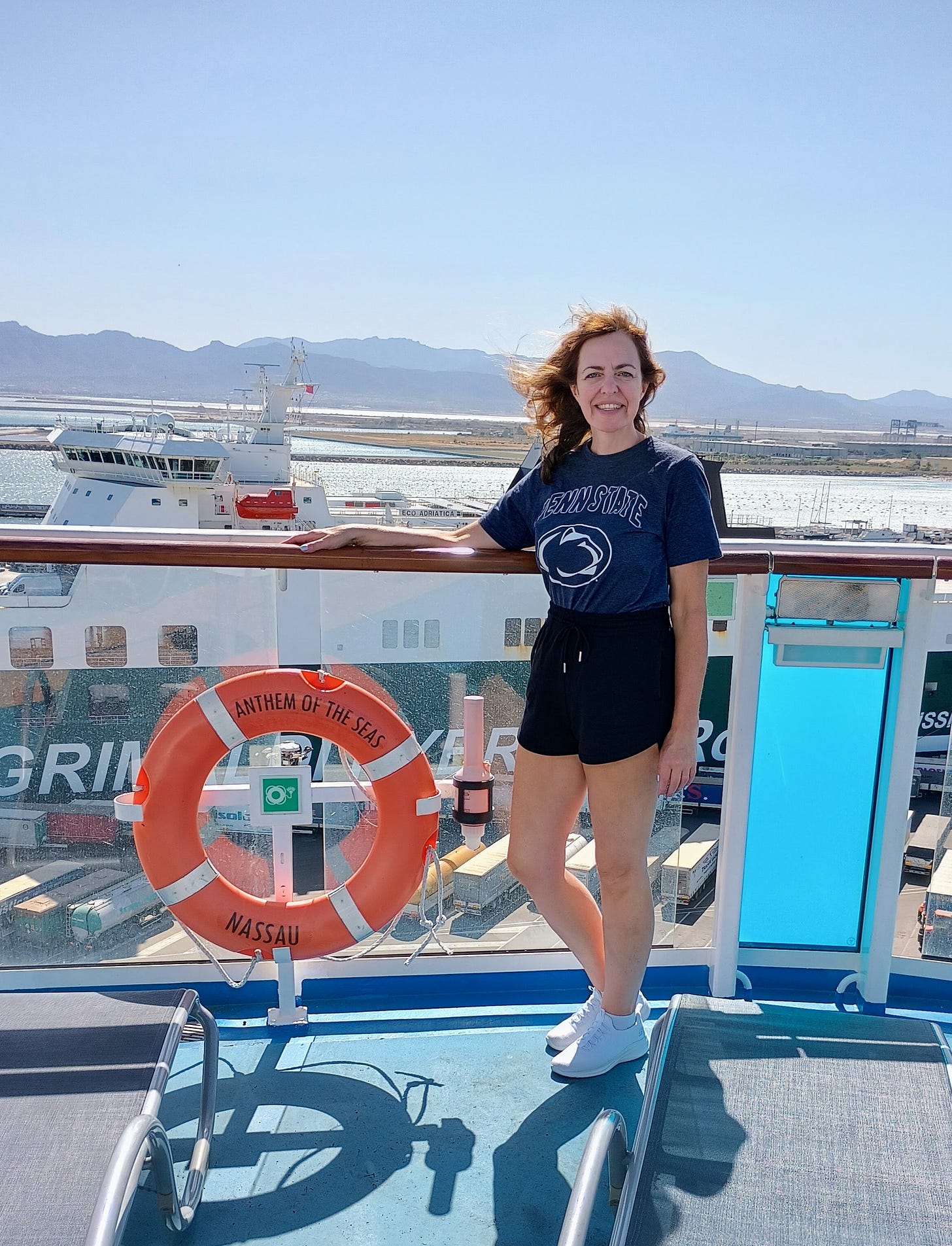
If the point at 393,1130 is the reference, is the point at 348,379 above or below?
above

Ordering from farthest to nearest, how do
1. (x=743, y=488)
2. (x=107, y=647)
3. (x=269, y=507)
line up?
(x=743, y=488)
(x=269, y=507)
(x=107, y=647)

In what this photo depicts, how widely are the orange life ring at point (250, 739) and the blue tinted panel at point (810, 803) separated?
0.68m

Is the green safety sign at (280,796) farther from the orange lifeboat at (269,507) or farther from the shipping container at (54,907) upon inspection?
A: the orange lifeboat at (269,507)

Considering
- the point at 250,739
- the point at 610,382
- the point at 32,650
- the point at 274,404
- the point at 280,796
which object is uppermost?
the point at 274,404

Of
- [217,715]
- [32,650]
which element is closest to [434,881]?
[217,715]

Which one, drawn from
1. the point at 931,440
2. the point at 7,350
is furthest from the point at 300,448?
the point at 7,350

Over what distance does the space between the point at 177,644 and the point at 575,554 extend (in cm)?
76

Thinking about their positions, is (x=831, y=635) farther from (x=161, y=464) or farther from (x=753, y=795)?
(x=161, y=464)

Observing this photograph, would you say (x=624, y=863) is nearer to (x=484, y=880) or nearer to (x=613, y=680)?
(x=613, y=680)

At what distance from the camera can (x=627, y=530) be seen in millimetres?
1331

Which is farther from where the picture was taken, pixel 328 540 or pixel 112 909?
pixel 112 909

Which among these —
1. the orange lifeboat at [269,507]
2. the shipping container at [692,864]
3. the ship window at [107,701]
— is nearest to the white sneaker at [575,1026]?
the shipping container at [692,864]

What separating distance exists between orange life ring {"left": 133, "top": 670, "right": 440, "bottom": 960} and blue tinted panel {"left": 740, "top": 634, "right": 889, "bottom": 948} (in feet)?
2.22

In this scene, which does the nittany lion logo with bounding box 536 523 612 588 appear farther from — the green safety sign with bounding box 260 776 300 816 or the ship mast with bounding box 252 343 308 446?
the ship mast with bounding box 252 343 308 446
